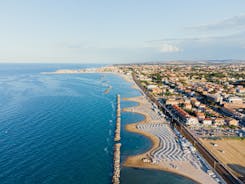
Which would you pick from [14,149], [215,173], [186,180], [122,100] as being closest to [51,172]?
[14,149]

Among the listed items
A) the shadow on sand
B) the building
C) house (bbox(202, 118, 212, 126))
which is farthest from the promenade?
house (bbox(202, 118, 212, 126))

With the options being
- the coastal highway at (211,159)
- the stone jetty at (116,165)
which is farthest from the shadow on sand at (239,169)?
the stone jetty at (116,165)

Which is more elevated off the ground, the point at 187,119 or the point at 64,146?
the point at 187,119

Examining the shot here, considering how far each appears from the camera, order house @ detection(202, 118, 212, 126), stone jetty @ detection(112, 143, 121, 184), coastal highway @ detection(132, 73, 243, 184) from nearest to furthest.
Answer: stone jetty @ detection(112, 143, 121, 184), coastal highway @ detection(132, 73, 243, 184), house @ detection(202, 118, 212, 126)

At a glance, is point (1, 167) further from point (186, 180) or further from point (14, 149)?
point (186, 180)

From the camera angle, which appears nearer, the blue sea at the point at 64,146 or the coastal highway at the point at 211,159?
the coastal highway at the point at 211,159

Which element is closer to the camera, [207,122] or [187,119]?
[207,122]

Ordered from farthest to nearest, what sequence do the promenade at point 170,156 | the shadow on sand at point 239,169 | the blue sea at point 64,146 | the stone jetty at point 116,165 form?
the promenade at point 170,156 < the shadow on sand at point 239,169 < the blue sea at point 64,146 < the stone jetty at point 116,165

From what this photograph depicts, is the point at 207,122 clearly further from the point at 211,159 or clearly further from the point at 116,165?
the point at 116,165

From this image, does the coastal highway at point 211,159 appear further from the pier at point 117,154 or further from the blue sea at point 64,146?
the pier at point 117,154

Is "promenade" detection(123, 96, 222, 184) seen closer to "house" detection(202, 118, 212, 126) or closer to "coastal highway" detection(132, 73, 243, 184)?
"coastal highway" detection(132, 73, 243, 184)

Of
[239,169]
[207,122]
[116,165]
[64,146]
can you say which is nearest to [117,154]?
[116,165]
